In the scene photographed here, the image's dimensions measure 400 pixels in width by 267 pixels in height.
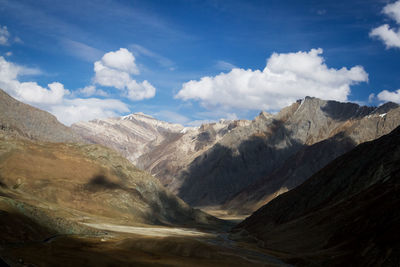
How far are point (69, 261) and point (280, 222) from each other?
85.2 meters

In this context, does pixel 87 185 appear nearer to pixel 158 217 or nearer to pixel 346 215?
pixel 158 217

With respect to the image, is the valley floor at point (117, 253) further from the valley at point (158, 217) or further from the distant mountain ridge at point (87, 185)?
the distant mountain ridge at point (87, 185)

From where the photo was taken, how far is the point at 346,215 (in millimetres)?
74875

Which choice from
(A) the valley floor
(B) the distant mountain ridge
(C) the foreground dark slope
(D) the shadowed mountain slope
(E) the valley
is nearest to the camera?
(A) the valley floor

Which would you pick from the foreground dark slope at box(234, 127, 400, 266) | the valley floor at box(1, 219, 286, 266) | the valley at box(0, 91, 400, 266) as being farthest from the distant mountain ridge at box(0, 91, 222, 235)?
the foreground dark slope at box(234, 127, 400, 266)

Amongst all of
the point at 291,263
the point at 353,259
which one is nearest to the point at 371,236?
the point at 353,259

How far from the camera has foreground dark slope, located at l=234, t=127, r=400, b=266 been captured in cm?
5144

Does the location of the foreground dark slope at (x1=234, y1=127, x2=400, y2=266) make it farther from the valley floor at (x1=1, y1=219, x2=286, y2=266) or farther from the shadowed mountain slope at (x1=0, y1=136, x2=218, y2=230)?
the shadowed mountain slope at (x1=0, y1=136, x2=218, y2=230)

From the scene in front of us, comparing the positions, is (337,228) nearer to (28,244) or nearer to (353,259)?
(353,259)

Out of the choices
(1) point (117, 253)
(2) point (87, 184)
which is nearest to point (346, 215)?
(1) point (117, 253)

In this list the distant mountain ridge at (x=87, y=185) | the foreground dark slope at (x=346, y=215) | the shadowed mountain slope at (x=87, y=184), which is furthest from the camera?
the shadowed mountain slope at (x=87, y=184)

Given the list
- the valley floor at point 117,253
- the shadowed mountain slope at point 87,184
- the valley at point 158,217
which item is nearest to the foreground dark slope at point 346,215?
the valley at point 158,217

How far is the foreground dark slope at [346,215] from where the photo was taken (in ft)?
169

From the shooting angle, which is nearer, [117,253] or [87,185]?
[117,253]
